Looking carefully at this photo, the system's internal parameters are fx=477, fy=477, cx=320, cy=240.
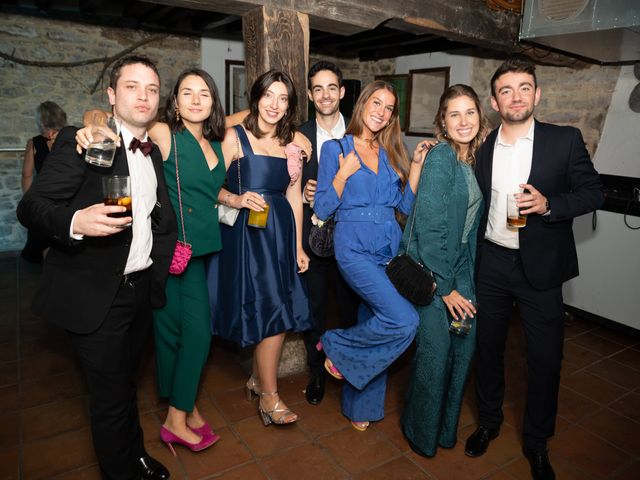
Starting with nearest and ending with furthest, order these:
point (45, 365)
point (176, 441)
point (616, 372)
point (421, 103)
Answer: point (176, 441)
point (45, 365)
point (616, 372)
point (421, 103)

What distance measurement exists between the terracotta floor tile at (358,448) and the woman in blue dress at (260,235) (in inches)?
10.7

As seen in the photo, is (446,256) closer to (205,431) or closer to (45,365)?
(205,431)

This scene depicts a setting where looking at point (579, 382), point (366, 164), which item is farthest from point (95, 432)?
point (579, 382)

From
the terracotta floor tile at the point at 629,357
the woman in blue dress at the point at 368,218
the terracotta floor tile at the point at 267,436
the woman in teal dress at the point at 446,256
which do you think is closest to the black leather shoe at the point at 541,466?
the woman in teal dress at the point at 446,256

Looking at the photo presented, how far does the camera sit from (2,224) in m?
6.36

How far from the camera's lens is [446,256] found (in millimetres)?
2293

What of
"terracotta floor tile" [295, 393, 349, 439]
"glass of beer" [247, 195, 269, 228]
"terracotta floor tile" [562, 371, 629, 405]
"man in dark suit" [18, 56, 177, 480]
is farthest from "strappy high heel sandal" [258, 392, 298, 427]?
"terracotta floor tile" [562, 371, 629, 405]

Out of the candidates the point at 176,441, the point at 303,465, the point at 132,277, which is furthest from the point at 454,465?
the point at 132,277

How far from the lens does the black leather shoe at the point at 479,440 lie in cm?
256

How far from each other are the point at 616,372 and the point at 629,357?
1.25 feet

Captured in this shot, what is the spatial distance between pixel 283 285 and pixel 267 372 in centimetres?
53

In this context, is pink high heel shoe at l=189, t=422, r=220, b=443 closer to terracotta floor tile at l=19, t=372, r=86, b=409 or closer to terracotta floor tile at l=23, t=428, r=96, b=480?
terracotta floor tile at l=23, t=428, r=96, b=480

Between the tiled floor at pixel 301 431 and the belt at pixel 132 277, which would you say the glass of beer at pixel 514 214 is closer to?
the tiled floor at pixel 301 431

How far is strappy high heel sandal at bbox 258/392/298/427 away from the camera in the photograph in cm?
271
